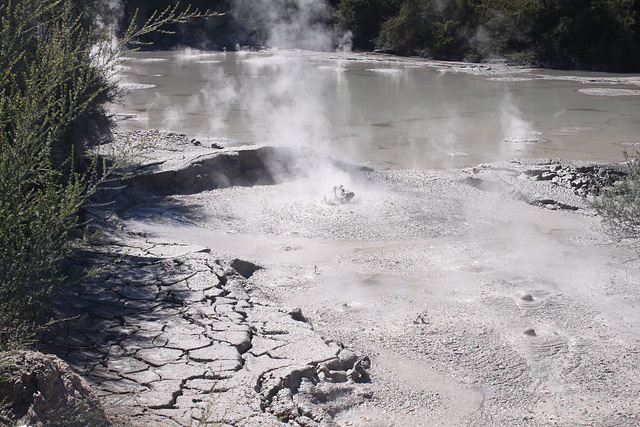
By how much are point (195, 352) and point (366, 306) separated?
5.34 ft

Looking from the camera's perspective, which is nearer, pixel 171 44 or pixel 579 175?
pixel 579 175

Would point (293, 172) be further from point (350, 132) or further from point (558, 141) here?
point (558, 141)

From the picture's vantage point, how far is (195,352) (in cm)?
385

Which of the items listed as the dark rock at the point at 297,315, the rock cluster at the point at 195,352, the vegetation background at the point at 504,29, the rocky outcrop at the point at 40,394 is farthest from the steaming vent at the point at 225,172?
the vegetation background at the point at 504,29

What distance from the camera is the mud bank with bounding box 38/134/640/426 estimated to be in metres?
3.61

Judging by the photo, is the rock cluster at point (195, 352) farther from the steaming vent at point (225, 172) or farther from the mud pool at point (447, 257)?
the steaming vent at point (225, 172)

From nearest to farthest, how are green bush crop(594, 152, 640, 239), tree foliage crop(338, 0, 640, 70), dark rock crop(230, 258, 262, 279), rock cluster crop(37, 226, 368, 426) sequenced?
rock cluster crop(37, 226, 368, 426) → green bush crop(594, 152, 640, 239) → dark rock crop(230, 258, 262, 279) → tree foliage crop(338, 0, 640, 70)

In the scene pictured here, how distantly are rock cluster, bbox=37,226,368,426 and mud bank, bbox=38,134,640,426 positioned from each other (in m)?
0.01

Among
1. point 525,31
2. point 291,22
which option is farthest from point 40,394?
point 291,22

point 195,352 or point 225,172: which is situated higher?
point 225,172

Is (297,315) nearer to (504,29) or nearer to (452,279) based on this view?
(452,279)

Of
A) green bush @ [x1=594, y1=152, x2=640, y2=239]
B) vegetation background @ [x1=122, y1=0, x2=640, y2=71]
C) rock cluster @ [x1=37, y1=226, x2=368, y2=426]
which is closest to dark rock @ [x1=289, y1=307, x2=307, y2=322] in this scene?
rock cluster @ [x1=37, y1=226, x2=368, y2=426]

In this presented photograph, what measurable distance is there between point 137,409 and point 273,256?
3.00 m

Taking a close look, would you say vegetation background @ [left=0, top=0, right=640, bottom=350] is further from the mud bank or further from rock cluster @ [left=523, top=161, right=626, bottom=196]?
rock cluster @ [left=523, top=161, right=626, bottom=196]
